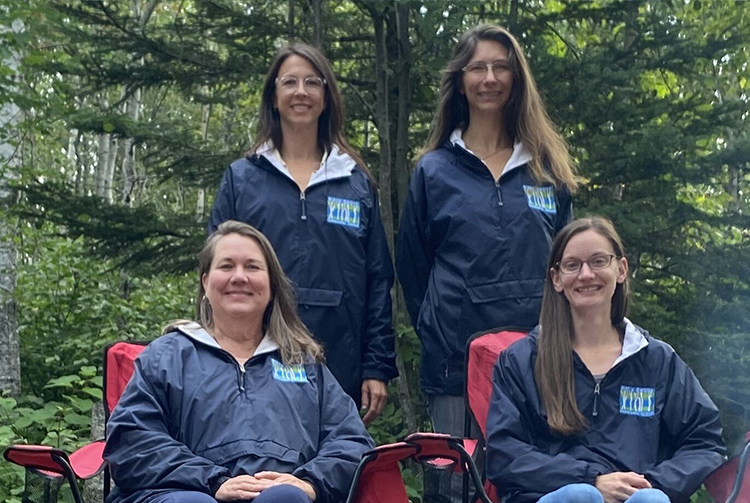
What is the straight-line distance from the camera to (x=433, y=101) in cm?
557

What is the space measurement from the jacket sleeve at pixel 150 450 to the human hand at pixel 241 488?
0.13 feet

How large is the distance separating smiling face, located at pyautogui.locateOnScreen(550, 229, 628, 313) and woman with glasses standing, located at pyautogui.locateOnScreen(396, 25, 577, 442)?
0.29m

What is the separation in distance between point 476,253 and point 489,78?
2.08 ft

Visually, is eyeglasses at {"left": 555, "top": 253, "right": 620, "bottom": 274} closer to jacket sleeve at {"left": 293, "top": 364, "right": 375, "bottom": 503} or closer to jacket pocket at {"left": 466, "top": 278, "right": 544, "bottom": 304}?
jacket pocket at {"left": 466, "top": 278, "right": 544, "bottom": 304}

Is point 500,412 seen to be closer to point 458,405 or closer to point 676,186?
point 458,405

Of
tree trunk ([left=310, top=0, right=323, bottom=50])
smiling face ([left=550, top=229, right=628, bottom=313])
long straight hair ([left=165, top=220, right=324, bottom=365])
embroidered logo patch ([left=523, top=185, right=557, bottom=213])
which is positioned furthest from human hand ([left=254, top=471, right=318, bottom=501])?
tree trunk ([left=310, top=0, right=323, bottom=50])

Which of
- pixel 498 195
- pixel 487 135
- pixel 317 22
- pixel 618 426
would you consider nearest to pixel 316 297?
pixel 498 195

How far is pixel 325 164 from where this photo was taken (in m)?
3.42

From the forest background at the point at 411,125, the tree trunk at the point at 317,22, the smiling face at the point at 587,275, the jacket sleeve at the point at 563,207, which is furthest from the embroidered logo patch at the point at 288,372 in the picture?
the tree trunk at the point at 317,22

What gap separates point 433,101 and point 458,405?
106 inches

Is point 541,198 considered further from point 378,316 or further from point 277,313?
point 277,313

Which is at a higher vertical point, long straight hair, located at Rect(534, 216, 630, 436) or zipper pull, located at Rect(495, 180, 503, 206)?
zipper pull, located at Rect(495, 180, 503, 206)

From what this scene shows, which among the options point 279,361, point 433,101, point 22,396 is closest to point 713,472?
point 279,361

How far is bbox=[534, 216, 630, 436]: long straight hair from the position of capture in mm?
2840
